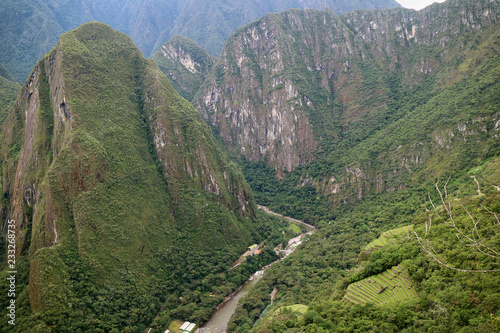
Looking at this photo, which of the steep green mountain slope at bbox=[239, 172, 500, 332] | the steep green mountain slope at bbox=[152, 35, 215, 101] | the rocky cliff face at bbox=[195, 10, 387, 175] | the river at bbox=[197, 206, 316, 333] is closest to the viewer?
the steep green mountain slope at bbox=[239, 172, 500, 332]

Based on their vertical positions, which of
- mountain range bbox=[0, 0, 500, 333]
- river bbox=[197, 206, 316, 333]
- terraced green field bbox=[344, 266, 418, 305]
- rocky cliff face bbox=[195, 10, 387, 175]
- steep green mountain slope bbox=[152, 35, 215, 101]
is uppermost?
steep green mountain slope bbox=[152, 35, 215, 101]

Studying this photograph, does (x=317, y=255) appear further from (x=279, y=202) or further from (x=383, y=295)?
(x=279, y=202)

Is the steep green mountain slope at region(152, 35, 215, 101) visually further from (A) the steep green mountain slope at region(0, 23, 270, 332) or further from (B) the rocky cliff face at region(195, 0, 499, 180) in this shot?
(A) the steep green mountain slope at region(0, 23, 270, 332)

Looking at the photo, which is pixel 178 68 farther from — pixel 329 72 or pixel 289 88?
pixel 329 72

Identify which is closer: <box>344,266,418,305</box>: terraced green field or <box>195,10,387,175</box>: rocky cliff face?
<box>344,266,418,305</box>: terraced green field

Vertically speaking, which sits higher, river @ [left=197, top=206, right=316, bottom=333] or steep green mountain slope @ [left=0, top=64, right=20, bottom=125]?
steep green mountain slope @ [left=0, top=64, right=20, bottom=125]

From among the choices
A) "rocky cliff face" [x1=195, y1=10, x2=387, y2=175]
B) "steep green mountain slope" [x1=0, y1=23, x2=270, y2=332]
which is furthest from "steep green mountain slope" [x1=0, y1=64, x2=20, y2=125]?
"rocky cliff face" [x1=195, y1=10, x2=387, y2=175]

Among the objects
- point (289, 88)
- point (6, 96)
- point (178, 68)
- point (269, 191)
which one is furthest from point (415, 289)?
point (178, 68)

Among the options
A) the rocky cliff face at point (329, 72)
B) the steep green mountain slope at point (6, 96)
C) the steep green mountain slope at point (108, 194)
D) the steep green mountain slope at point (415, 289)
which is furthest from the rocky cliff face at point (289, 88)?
the steep green mountain slope at point (6, 96)
